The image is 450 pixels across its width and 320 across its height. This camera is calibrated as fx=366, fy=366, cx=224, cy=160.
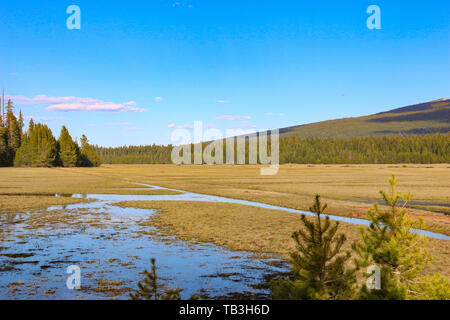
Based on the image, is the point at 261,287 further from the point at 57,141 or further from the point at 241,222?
the point at 57,141

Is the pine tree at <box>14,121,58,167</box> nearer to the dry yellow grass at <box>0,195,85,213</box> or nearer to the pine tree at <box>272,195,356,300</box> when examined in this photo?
the dry yellow grass at <box>0,195,85,213</box>

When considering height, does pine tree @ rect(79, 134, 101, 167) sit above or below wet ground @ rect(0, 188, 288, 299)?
above

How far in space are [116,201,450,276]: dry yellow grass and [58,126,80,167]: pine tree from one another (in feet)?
379

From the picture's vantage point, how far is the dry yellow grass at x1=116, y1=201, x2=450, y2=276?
18172 millimetres

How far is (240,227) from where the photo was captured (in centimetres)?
2372

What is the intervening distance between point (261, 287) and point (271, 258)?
13.4 ft

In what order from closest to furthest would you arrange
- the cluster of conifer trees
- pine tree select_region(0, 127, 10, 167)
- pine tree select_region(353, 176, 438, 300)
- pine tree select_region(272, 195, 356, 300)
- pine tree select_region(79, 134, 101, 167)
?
1. pine tree select_region(272, 195, 356, 300)
2. pine tree select_region(353, 176, 438, 300)
3. pine tree select_region(0, 127, 10, 167)
4. the cluster of conifer trees
5. pine tree select_region(79, 134, 101, 167)

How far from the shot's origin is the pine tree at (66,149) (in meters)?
138

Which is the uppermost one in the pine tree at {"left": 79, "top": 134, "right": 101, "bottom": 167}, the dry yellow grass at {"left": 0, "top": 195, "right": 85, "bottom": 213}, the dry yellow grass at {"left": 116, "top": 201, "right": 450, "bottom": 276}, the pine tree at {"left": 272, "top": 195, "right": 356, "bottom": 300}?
the pine tree at {"left": 79, "top": 134, "right": 101, "bottom": 167}

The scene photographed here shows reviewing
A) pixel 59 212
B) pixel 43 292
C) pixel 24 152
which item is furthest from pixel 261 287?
pixel 24 152

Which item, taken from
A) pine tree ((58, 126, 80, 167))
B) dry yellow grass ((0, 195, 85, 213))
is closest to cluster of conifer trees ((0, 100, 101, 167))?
pine tree ((58, 126, 80, 167))

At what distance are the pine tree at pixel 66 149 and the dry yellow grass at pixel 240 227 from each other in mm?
115381

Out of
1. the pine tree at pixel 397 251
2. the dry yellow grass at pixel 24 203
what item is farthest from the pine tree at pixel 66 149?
the pine tree at pixel 397 251
